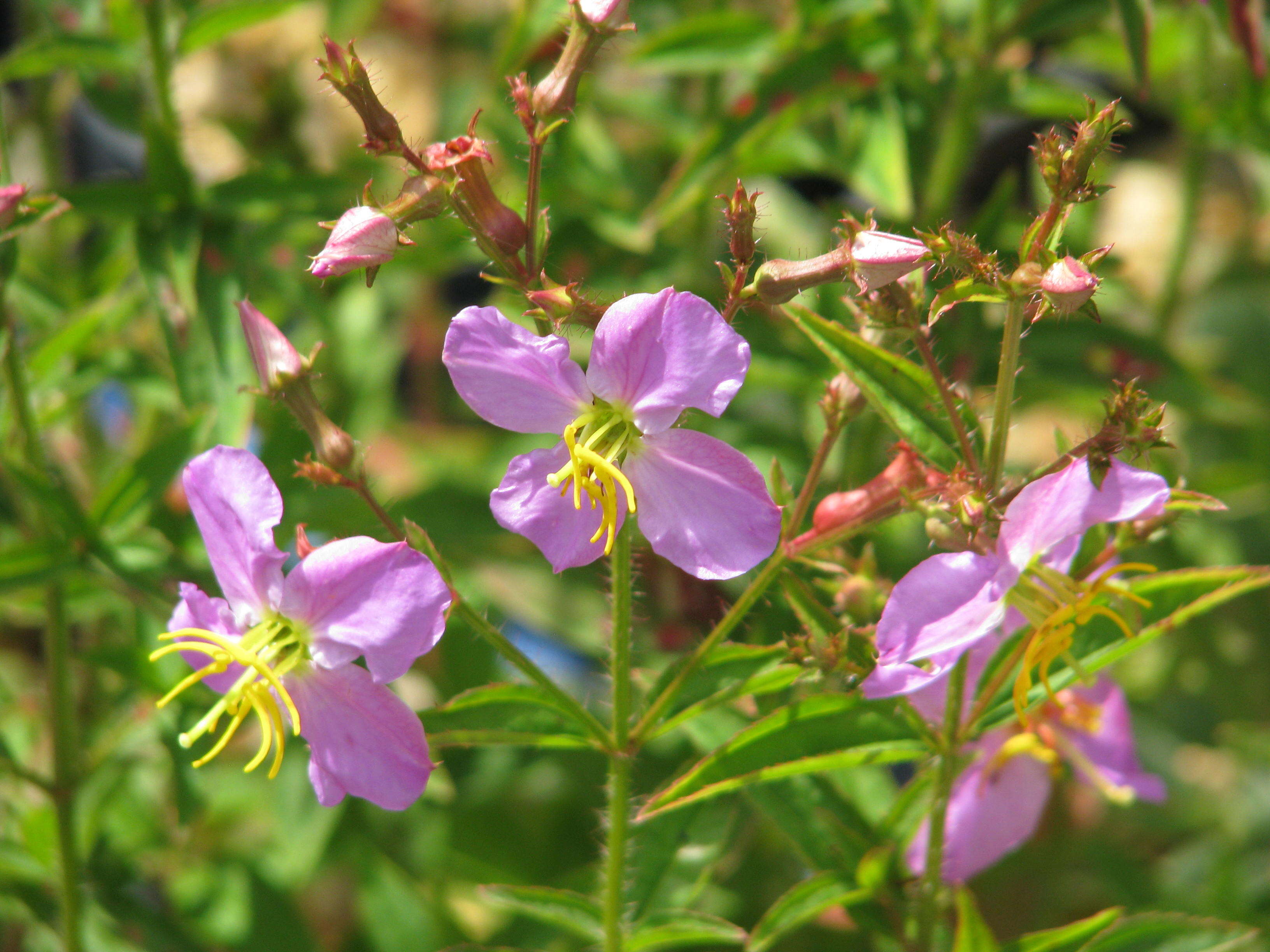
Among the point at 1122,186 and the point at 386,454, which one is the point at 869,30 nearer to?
the point at 386,454

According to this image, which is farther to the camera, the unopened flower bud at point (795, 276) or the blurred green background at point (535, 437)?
the blurred green background at point (535, 437)

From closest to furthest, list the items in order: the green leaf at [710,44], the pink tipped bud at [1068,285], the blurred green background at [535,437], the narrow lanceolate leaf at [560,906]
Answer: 1. the pink tipped bud at [1068,285]
2. the narrow lanceolate leaf at [560,906]
3. the blurred green background at [535,437]
4. the green leaf at [710,44]

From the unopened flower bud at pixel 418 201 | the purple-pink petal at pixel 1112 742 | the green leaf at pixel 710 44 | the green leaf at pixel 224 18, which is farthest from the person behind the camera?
the green leaf at pixel 710 44

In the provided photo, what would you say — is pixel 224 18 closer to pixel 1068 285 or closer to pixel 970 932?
pixel 1068 285

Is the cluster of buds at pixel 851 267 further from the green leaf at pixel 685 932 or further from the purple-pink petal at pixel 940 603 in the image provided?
the green leaf at pixel 685 932

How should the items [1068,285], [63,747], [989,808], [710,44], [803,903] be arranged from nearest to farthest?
1. [1068,285]
2. [803,903]
3. [989,808]
4. [63,747]
5. [710,44]

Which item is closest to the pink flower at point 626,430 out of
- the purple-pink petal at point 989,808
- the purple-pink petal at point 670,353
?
the purple-pink petal at point 670,353

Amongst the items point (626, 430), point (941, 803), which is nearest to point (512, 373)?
point (626, 430)
